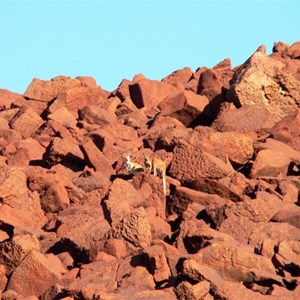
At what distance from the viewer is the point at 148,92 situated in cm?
3086

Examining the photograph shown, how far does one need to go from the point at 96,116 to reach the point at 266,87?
11.6ft

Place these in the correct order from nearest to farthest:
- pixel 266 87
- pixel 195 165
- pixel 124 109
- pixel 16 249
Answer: pixel 16 249 → pixel 195 165 → pixel 266 87 → pixel 124 109

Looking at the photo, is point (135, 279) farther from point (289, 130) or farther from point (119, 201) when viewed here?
point (289, 130)

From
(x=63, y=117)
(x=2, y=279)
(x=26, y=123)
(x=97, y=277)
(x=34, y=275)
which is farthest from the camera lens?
(x=26, y=123)

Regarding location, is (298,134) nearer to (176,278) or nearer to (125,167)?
(125,167)

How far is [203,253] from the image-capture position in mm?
18578

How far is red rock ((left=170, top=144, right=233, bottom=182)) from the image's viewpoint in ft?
74.4

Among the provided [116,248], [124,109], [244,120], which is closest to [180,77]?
[124,109]

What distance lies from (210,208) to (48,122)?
24.5 ft

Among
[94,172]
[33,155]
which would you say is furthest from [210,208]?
[33,155]

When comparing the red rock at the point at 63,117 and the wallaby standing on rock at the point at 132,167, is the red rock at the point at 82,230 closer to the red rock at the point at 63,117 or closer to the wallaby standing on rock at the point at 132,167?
the wallaby standing on rock at the point at 132,167

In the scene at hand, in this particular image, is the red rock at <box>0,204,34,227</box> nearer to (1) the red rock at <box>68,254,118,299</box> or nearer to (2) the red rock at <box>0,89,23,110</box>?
(1) the red rock at <box>68,254,118,299</box>

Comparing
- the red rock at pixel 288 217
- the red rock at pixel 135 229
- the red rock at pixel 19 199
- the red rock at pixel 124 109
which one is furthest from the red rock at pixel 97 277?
the red rock at pixel 124 109

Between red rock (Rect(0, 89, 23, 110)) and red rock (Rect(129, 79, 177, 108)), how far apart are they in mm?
2796
